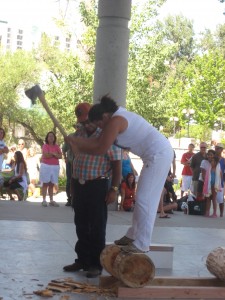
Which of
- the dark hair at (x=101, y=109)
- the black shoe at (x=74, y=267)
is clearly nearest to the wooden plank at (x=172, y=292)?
the black shoe at (x=74, y=267)

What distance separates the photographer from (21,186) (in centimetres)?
1756

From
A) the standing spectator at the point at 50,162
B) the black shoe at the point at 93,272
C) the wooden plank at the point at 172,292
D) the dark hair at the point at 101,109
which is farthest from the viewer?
the standing spectator at the point at 50,162

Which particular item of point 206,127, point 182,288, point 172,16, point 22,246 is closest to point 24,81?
point 206,127

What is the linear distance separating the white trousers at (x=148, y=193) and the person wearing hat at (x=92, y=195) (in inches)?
23.4

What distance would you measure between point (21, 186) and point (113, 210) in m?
3.30

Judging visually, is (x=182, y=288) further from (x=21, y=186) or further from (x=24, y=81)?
(x=24, y=81)

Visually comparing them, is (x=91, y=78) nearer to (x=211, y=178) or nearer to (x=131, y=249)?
(x=211, y=178)

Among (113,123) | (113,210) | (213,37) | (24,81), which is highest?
(213,37)

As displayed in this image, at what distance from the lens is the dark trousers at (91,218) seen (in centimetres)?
702

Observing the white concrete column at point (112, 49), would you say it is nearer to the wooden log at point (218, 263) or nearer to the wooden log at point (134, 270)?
the wooden log at point (218, 263)

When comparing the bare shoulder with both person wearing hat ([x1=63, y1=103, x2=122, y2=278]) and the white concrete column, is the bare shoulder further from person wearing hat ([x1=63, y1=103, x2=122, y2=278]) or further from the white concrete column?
the white concrete column

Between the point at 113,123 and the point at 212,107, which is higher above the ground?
the point at 212,107

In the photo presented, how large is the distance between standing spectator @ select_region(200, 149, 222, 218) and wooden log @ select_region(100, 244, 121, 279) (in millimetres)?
9771

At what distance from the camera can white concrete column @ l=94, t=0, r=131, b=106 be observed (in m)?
14.3
